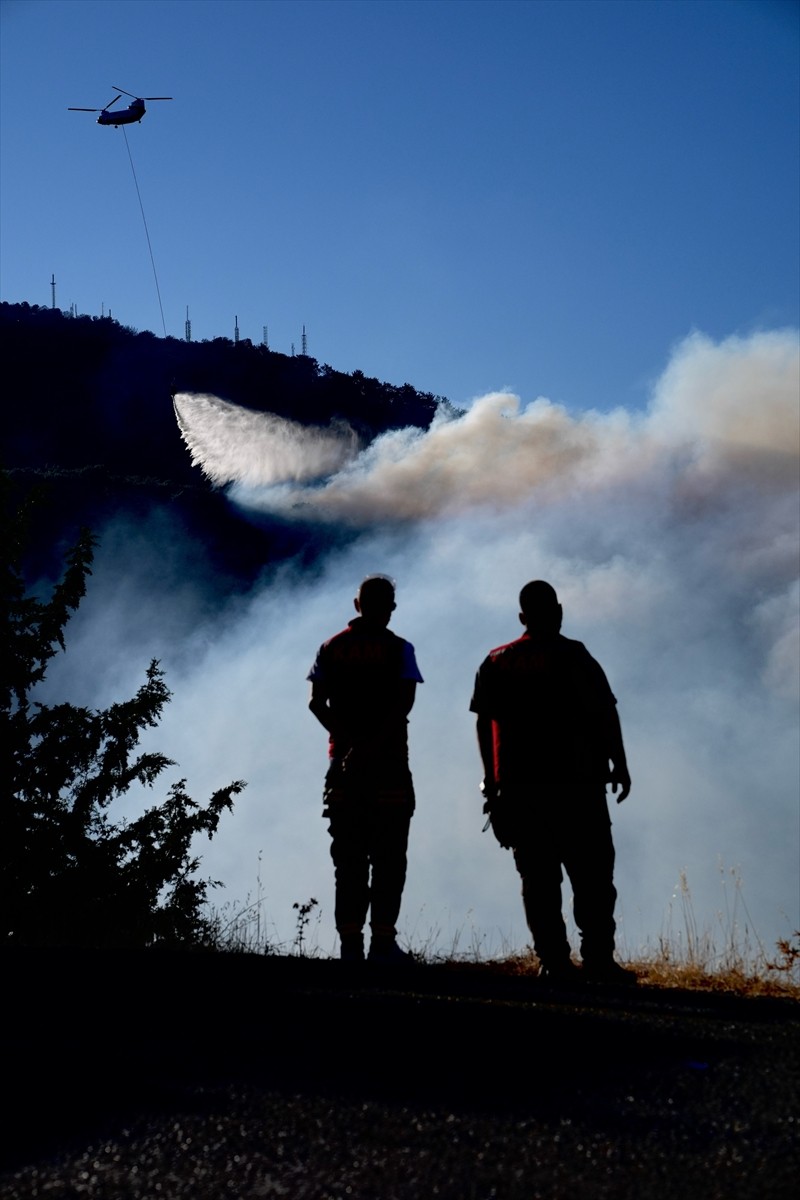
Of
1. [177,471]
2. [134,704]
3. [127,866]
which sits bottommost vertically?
[127,866]

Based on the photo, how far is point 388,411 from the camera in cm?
6931

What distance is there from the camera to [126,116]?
28859mm

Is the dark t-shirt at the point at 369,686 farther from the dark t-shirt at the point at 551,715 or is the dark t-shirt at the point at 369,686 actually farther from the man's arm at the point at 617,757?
the man's arm at the point at 617,757

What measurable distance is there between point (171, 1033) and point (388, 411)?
6626 centimetres

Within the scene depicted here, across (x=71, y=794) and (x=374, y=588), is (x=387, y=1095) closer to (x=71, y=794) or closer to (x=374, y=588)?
(x=374, y=588)

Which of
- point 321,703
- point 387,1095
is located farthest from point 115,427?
point 387,1095

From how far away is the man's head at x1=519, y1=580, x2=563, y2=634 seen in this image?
6.59 meters

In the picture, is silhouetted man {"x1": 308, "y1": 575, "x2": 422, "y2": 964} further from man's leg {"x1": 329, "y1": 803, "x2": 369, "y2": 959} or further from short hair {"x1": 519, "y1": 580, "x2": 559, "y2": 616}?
short hair {"x1": 519, "y1": 580, "x2": 559, "y2": 616}

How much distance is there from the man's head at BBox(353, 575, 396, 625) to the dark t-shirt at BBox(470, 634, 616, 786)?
68 cm

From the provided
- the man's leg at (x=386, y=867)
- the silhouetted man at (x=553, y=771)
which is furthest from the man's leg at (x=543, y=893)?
the man's leg at (x=386, y=867)

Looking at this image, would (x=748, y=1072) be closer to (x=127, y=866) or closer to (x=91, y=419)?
(x=127, y=866)

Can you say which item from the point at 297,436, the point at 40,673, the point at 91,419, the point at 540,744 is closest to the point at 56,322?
the point at 91,419

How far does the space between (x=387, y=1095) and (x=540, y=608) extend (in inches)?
141

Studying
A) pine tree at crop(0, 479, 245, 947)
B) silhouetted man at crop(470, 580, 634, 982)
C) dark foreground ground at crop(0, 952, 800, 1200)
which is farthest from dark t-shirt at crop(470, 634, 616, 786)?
pine tree at crop(0, 479, 245, 947)
